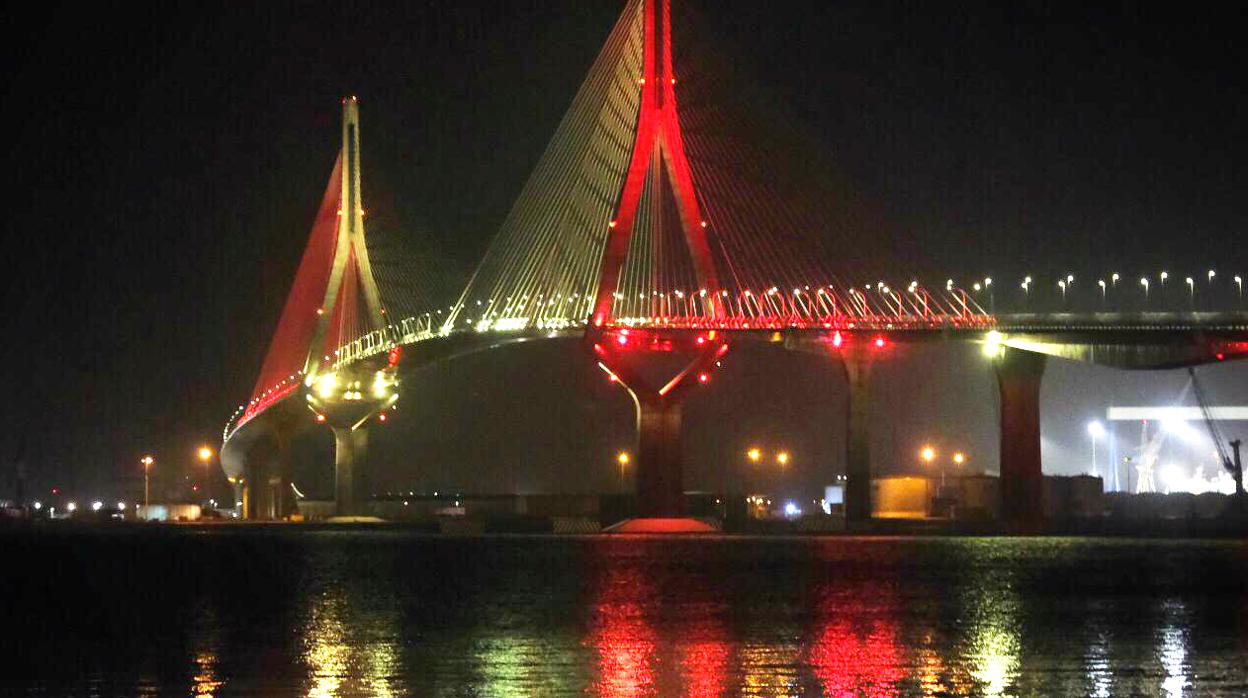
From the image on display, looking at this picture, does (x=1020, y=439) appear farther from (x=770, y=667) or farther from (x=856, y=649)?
(x=770, y=667)

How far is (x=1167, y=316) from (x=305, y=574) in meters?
47.2

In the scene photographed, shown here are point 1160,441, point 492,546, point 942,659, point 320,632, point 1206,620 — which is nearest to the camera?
point 942,659

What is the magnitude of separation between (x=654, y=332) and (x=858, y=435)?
1242 centimetres

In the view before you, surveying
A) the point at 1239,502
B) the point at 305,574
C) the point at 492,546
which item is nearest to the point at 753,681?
the point at 305,574

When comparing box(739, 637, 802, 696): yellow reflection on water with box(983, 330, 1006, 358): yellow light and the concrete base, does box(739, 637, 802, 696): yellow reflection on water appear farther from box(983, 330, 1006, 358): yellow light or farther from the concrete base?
box(983, 330, 1006, 358): yellow light

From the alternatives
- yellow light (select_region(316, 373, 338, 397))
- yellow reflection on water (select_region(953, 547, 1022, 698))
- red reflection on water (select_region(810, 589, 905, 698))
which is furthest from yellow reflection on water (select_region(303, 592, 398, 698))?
yellow light (select_region(316, 373, 338, 397))

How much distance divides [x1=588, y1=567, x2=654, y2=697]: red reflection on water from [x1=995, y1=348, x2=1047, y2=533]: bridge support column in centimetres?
4143

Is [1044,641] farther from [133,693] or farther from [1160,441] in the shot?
[1160,441]

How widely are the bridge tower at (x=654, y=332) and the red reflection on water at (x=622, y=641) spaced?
2866 centimetres

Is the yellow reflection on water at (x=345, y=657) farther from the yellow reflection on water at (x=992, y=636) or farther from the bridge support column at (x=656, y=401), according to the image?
the bridge support column at (x=656, y=401)

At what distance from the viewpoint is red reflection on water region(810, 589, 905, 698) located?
2286cm

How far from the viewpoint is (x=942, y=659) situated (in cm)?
2622

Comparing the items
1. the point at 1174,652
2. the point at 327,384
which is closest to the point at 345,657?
the point at 1174,652

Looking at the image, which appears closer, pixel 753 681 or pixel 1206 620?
pixel 753 681
